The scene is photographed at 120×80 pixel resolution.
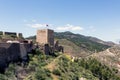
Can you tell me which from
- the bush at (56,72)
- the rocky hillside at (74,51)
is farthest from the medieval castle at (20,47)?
the rocky hillside at (74,51)

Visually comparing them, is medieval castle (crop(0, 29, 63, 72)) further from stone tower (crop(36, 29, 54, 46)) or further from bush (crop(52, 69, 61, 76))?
bush (crop(52, 69, 61, 76))

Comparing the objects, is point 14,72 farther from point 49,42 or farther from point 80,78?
point 49,42

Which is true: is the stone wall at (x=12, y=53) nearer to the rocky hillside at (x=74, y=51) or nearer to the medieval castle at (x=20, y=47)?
the medieval castle at (x=20, y=47)

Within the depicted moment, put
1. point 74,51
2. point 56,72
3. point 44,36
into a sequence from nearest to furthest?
point 56,72 < point 44,36 < point 74,51

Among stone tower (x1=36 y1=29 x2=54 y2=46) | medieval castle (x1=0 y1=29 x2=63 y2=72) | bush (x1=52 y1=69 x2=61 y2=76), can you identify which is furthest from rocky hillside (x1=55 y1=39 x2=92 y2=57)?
bush (x1=52 y1=69 x2=61 y2=76)

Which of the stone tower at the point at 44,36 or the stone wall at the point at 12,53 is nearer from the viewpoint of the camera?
the stone wall at the point at 12,53

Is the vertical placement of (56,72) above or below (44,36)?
below

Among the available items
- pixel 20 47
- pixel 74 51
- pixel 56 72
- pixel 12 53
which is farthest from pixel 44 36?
pixel 74 51

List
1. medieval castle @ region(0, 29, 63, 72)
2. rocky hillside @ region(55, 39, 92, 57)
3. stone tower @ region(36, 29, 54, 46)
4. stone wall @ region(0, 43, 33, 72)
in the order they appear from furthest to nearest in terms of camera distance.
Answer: rocky hillside @ region(55, 39, 92, 57) → stone tower @ region(36, 29, 54, 46) → medieval castle @ region(0, 29, 63, 72) → stone wall @ region(0, 43, 33, 72)

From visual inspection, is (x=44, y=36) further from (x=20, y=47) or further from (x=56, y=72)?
(x=56, y=72)

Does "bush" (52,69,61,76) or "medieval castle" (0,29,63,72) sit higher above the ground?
"medieval castle" (0,29,63,72)

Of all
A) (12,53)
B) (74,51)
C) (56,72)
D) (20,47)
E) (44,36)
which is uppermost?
(44,36)

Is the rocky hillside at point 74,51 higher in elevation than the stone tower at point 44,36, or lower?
lower

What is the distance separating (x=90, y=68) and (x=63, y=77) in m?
15.6
